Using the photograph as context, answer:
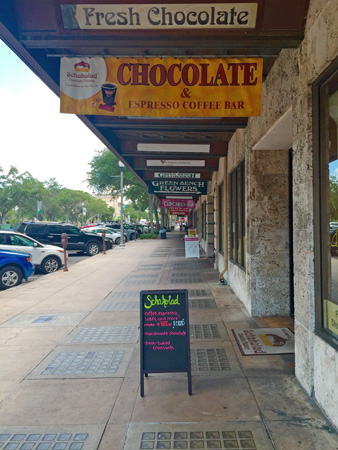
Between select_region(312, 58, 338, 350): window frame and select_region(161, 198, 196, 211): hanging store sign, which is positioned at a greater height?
select_region(161, 198, 196, 211): hanging store sign

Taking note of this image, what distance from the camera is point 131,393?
388 cm

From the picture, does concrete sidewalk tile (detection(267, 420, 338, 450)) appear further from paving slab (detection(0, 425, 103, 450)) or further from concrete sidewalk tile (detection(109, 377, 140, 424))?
paving slab (detection(0, 425, 103, 450))

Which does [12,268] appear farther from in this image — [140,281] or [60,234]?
[60,234]

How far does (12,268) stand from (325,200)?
9101mm

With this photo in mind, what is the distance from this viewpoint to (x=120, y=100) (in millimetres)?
4695

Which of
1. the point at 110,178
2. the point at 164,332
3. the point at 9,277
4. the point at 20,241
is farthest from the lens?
the point at 110,178

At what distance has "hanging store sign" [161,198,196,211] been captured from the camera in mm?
22786

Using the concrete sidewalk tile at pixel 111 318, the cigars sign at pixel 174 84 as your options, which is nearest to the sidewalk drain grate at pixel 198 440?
the concrete sidewalk tile at pixel 111 318

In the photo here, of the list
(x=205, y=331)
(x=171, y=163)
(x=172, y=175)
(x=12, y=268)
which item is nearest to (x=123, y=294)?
(x=205, y=331)

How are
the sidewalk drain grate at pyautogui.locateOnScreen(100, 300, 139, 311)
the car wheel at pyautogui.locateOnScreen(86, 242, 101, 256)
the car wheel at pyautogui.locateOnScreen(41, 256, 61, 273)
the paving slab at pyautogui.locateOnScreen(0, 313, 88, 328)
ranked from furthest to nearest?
1. the car wheel at pyautogui.locateOnScreen(86, 242, 101, 256)
2. the car wheel at pyautogui.locateOnScreen(41, 256, 61, 273)
3. the sidewalk drain grate at pyautogui.locateOnScreen(100, 300, 139, 311)
4. the paving slab at pyautogui.locateOnScreen(0, 313, 88, 328)

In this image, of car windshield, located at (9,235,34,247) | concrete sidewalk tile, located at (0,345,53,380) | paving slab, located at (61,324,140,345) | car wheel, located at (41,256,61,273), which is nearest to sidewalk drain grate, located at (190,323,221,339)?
paving slab, located at (61,324,140,345)

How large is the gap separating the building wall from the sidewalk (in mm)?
353

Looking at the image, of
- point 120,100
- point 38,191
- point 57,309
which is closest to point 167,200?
point 57,309

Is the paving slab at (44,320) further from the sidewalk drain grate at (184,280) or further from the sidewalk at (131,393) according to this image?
the sidewalk drain grate at (184,280)
